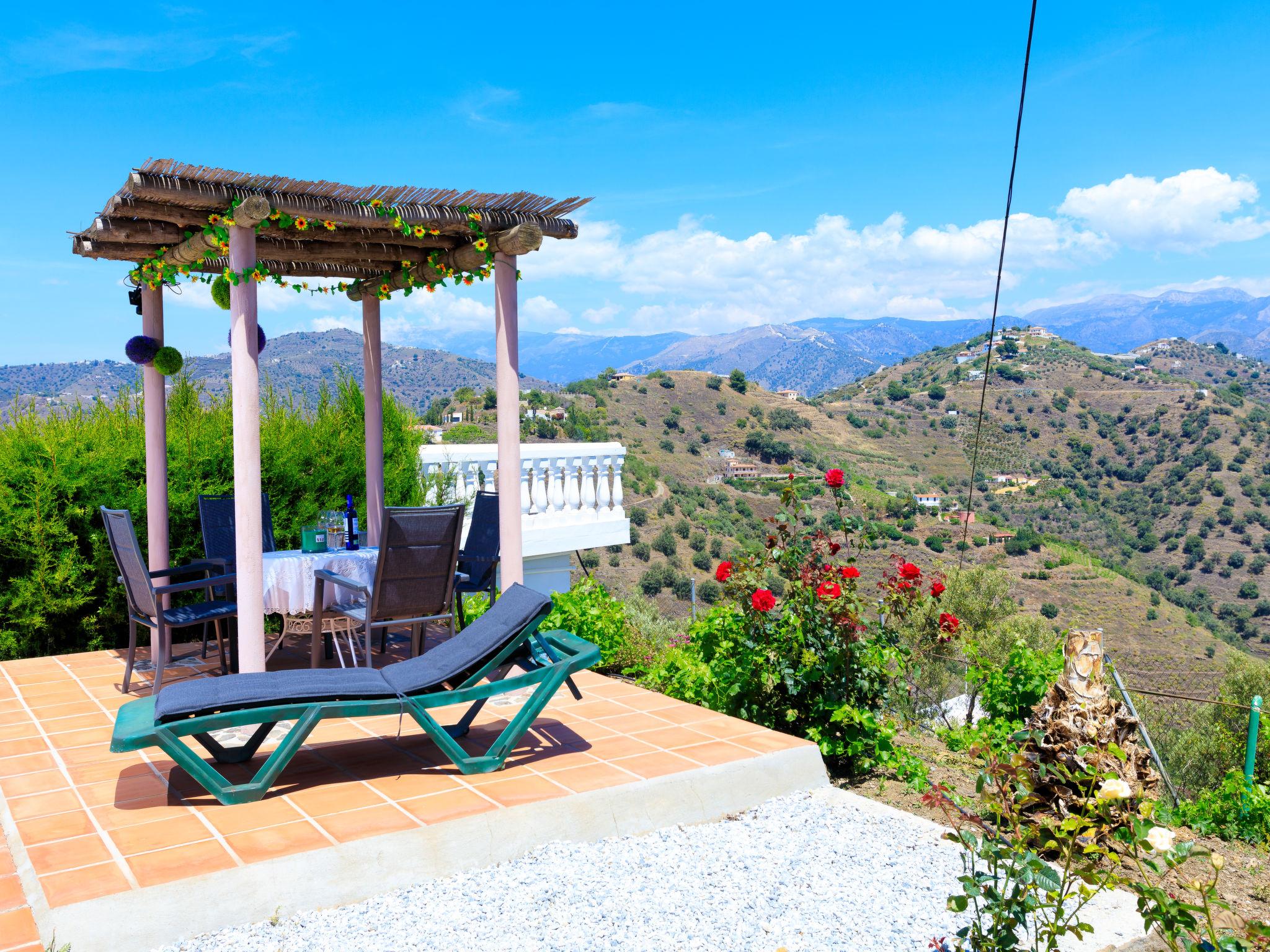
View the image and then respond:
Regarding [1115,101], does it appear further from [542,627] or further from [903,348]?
[903,348]

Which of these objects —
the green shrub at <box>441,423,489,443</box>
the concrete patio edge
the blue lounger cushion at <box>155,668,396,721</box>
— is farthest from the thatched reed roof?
the green shrub at <box>441,423,489,443</box>

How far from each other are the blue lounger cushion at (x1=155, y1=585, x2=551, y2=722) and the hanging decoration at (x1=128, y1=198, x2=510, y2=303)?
2023 millimetres

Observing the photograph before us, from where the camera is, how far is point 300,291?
629 centimetres

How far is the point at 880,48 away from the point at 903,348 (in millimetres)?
139467

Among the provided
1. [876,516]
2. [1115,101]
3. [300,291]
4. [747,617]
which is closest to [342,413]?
[300,291]

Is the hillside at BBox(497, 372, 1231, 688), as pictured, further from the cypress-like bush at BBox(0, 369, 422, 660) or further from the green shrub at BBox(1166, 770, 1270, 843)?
the green shrub at BBox(1166, 770, 1270, 843)

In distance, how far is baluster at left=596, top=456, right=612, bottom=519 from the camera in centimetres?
914

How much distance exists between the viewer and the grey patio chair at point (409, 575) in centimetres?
440

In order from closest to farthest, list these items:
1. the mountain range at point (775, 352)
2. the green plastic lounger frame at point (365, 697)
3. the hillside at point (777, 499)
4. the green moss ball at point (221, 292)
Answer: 1. the green plastic lounger frame at point (365, 697)
2. the green moss ball at point (221, 292)
3. the hillside at point (777, 499)
4. the mountain range at point (775, 352)

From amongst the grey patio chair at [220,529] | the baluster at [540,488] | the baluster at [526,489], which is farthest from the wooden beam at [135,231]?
the baluster at [540,488]

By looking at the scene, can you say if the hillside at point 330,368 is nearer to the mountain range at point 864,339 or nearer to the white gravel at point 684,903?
the white gravel at point 684,903

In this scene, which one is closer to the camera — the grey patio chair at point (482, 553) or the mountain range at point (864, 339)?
the grey patio chair at point (482, 553)

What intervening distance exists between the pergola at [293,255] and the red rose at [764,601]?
1.62 meters

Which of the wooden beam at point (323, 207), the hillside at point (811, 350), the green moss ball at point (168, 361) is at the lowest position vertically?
the green moss ball at point (168, 361)
